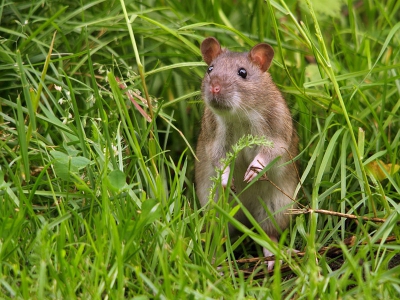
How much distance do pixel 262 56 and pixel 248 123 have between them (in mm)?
476

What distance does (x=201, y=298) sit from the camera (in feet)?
10.8

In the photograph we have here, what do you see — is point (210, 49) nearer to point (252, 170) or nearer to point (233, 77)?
point (233, 77)

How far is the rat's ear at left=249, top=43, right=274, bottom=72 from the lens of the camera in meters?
4.91

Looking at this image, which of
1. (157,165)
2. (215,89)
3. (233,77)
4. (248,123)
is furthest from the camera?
(157,165)

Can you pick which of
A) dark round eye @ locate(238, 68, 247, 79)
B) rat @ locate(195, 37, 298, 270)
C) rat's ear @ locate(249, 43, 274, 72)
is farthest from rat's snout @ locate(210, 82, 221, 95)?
rat's ear @ locate(249, 43, 274, 72)

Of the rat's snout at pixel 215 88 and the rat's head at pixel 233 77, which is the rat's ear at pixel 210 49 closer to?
the rat's head at pixel 233 77

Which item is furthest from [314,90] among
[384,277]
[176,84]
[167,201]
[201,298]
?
[201,298]

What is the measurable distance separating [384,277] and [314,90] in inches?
81.6

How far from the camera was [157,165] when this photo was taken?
5.25 m

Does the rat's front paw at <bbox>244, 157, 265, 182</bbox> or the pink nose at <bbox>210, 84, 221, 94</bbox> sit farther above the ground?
the pink nose at <bbox>210, 84, 221, 94</bbox>

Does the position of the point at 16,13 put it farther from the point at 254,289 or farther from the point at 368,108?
the point at 254,289

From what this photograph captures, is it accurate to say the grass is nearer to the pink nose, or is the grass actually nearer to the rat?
the rat

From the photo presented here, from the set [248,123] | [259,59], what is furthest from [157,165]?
[259,59]

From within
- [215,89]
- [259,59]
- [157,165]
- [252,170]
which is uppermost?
[259,59]
